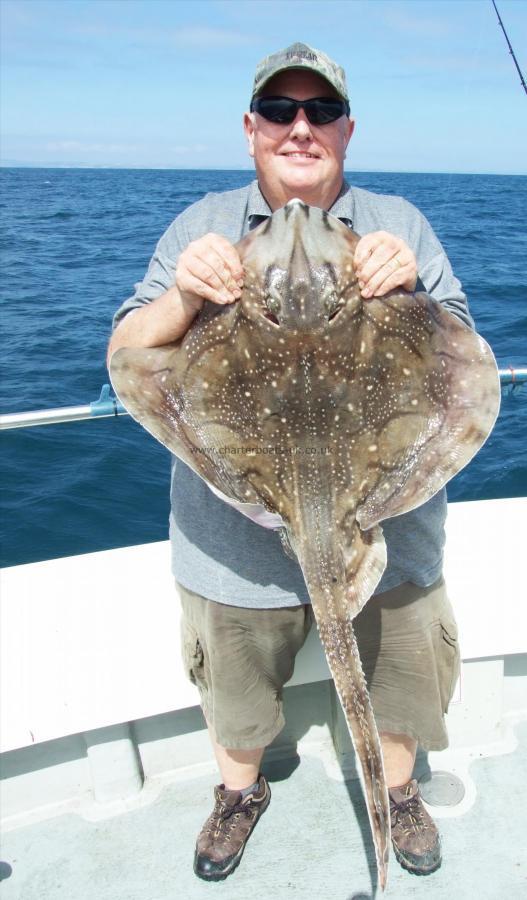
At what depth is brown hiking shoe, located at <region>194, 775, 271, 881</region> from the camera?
3180 mm

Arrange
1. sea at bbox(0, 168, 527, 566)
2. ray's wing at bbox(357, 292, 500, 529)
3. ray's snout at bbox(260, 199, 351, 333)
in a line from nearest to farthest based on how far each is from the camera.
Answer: ray's snout at bbox(260, 199, 351, 333)
ray's wing at bbox(357, 292, 500, 529)
sea at bbox(0, 168, 527, 566)

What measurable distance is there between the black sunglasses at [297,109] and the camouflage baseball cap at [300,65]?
4 cm

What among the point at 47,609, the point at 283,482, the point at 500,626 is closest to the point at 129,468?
the point at 47,609

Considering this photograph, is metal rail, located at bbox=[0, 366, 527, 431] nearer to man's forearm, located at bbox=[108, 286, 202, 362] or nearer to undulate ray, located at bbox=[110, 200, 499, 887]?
man's forearm, located at bbox=[108, 286, 202, 362]

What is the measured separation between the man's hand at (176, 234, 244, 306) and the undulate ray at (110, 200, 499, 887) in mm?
38

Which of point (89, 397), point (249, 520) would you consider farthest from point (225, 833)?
point (89, 397)

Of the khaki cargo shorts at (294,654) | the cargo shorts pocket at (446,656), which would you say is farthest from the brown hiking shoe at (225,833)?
the cargo shorts pocket at (446,656)

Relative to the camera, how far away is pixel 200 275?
2.01 meters

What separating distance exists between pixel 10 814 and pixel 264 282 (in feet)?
10.2

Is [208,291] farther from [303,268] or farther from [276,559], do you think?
[276,559]

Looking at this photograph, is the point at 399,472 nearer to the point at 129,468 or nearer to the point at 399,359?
the point at 399,359

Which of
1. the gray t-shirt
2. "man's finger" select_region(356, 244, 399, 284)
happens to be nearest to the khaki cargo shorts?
the gray t-shirt

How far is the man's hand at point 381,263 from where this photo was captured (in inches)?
77.9

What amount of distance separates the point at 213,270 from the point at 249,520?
3.35ft
